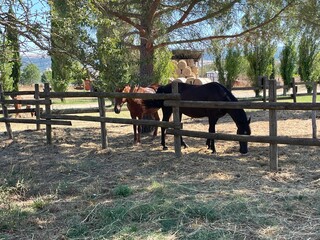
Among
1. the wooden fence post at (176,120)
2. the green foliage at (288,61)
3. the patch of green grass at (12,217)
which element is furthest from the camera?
the green foliage at (288,61)

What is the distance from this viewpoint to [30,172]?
20.0 ft

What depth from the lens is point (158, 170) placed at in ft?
20.1

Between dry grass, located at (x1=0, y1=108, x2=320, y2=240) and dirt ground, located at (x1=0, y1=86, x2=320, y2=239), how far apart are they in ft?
0.05

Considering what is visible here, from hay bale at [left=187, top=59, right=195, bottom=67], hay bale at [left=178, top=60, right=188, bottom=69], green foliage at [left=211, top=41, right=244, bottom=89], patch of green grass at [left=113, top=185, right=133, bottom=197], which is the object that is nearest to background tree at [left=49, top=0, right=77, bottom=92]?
patch of green grass at [left=113, top=185, right=133, bottom=197]

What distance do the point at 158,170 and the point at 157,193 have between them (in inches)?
56.4

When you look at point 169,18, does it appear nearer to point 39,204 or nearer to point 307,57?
point 39,204

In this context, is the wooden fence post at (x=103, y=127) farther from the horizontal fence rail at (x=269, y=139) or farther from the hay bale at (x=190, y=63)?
the hay bale at (x=190, y=63)

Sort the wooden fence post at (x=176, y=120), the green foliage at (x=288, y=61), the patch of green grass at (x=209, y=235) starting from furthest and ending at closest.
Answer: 1. the green foliage at (x=288, y=61)
2. the wooden fence post at (x=176, y=120)
3. the patch of green grass at (x=209, y=235)

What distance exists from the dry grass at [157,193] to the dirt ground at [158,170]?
0.05 ft

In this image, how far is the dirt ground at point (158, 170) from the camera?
388 cm

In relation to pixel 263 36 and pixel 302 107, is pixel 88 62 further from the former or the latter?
pixel 263 36

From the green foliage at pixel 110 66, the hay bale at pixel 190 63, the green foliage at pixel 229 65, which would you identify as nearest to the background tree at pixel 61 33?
the green foliage at pixel 110 66

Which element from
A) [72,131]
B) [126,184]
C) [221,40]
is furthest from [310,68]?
[126,184]

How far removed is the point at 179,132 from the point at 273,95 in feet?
5.61
